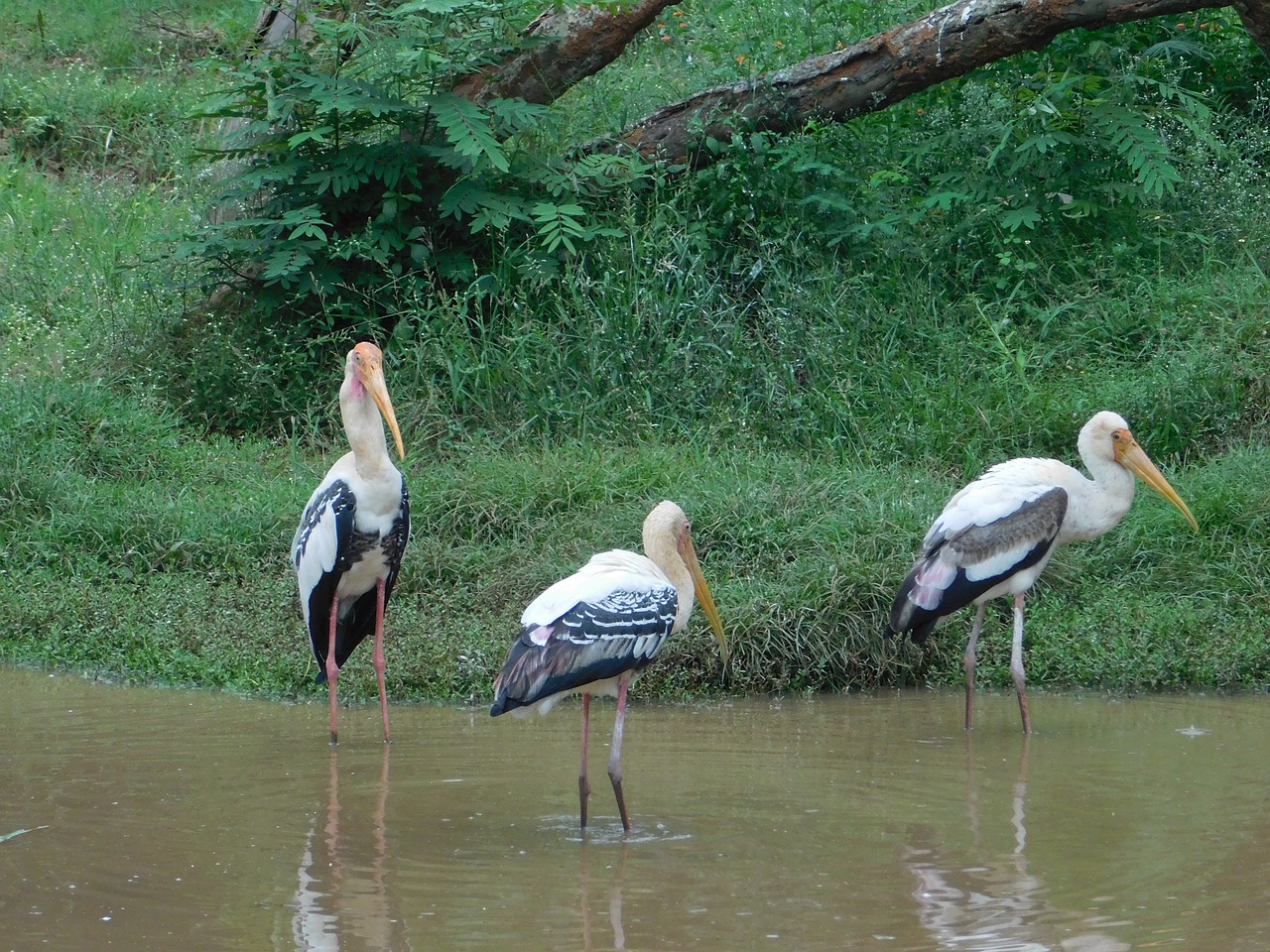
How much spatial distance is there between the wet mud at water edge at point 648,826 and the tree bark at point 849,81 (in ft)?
13.8

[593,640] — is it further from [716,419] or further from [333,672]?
[716,419]

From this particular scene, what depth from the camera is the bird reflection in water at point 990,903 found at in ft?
11.3

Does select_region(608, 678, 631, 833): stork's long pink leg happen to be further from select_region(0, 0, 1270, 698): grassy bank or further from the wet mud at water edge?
select_region(0, 0, 1270, 698): grassy bank

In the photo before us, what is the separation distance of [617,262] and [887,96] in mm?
1978

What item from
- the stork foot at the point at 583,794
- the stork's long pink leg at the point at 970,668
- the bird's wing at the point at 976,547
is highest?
the bird's wing at the point at 976,547

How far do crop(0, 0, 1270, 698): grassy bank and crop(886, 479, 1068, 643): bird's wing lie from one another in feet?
1.39

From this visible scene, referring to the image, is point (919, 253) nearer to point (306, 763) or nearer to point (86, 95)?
point (306, 763)

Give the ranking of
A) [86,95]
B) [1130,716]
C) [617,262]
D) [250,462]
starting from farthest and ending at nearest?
[86,95] < [617,262] < [250,462] < [1130,716]

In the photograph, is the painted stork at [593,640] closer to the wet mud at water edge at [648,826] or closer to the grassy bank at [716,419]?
the wet mud at water edge at [648,826]

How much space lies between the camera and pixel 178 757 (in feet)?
16.6

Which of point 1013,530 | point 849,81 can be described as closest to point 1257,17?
point 849,81

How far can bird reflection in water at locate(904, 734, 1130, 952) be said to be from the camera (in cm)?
345

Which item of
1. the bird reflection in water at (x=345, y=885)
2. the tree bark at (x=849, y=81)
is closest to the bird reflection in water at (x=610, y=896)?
the bird reflection in water at (x=345, y=885)

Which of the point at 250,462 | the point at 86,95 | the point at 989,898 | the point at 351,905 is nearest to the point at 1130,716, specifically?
the point at 989,898
